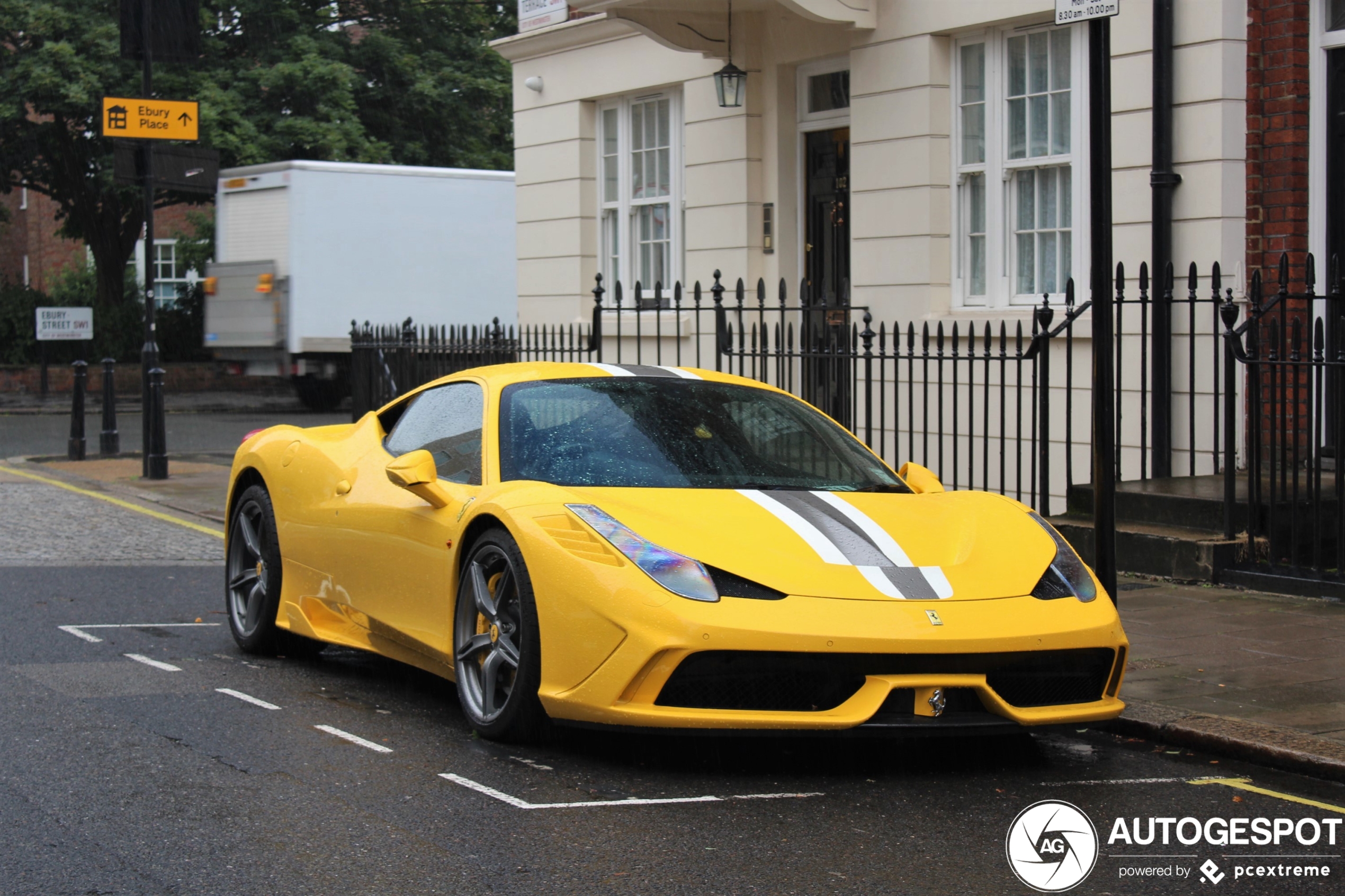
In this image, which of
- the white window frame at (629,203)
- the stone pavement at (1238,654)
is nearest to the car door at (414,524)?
the stone pavement at (1238,654)

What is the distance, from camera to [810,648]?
496cm

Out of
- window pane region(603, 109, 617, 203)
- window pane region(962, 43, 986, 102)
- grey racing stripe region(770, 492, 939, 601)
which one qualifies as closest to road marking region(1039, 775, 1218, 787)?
grey racing stripe region(770, 492, 939, 601)

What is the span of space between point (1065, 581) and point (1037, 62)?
7.34 m

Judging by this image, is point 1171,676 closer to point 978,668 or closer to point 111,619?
point 978,668

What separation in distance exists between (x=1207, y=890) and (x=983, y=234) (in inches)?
346

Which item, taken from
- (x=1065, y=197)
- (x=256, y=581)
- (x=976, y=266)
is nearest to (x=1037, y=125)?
(x=1065, y=197)

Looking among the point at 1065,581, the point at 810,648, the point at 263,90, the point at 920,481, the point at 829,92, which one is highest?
the point at 263,90

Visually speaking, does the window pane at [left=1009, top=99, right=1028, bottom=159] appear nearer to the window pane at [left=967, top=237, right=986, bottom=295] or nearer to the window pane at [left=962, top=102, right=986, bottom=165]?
the window pane at [left=962, top=102, right=986, bottom=165]

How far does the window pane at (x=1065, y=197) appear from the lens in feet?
38.8

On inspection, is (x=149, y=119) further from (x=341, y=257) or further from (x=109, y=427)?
(x=341, y=257)

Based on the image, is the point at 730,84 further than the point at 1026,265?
Yes

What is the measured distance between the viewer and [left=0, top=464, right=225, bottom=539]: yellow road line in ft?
41.5

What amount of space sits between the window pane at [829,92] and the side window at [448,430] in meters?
7.81

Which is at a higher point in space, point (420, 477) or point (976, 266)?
point (976, 266)
